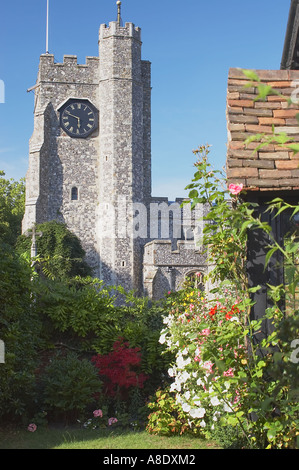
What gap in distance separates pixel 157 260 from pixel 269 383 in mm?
22682

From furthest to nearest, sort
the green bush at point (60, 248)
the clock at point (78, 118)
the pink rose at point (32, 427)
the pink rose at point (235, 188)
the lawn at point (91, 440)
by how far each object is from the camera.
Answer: the clock at point (78, 118) < the green bush at point (60, 248) < the pink rose at point (32, 427) < the lawn at point (91, 440) < the pink rose at point (235, 188)

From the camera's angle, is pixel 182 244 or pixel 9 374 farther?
pixel 182 244

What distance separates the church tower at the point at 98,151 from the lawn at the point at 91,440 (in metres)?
23.5

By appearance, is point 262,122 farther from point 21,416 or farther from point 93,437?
point 21,416

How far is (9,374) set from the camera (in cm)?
614

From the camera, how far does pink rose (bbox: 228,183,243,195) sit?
4488mm

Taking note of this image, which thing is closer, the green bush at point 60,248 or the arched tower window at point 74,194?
the green bush at point 60,248

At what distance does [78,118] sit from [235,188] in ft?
94.4

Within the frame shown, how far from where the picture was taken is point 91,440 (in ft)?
19.4

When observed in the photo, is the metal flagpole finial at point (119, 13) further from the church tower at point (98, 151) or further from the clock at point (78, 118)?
the clock at point (78, 118)

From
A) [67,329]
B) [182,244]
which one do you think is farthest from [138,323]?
[182,244]

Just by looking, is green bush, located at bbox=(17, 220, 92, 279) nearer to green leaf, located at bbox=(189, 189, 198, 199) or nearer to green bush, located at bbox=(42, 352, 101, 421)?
green bush, located at bbox=(42, 352, 101, 421)

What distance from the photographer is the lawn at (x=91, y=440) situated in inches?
220

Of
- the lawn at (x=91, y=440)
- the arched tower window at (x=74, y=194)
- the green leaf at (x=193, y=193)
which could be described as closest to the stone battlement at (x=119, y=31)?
the arched tower window at (x=74, y=194)
